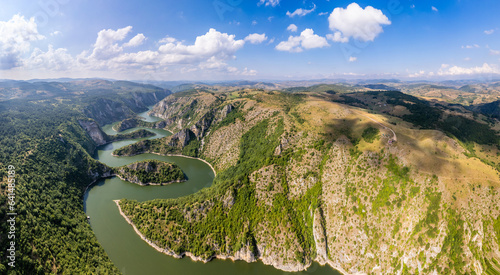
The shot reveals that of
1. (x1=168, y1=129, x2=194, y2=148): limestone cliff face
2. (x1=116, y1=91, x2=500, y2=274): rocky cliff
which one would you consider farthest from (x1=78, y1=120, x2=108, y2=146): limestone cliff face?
(x1=116, y1=91, x2=500, y2=274): rocky cliff

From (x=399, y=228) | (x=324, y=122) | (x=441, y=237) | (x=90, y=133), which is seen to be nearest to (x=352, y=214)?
(x=399, y=228)

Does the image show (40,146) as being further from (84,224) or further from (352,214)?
(352,214)

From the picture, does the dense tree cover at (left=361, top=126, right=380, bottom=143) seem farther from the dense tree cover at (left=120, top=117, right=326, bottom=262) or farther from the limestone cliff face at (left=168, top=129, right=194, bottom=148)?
the limestone cliff face at (left=168, top=129, right=194, bottom=148)

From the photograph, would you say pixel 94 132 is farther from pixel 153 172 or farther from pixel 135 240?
pixel 135 240

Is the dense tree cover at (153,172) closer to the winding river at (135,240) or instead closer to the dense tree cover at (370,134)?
the winding river at (135,240)

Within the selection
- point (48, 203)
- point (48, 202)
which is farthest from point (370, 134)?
point (48, 202)
